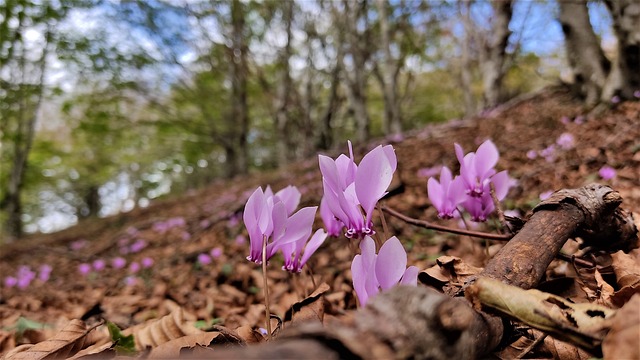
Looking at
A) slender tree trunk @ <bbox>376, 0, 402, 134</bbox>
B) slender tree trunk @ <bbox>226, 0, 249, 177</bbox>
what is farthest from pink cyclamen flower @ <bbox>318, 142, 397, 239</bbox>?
slender tree trunk @ <bbox>226, 0, 249, 177</bbox>

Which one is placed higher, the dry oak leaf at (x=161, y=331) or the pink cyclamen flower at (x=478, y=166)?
the pink cyclamen flower at (x=478, y=166)

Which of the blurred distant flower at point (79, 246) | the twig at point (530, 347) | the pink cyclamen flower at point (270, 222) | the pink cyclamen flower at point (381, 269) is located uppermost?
the pink cyclamen flower at point (270, 222)

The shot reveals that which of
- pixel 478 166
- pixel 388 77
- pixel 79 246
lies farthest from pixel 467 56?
pixel 478 166

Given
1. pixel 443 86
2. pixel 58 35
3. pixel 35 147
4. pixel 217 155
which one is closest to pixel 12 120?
pixel 35 147

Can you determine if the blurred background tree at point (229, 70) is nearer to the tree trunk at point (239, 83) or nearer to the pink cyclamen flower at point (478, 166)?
the tree trunk at point (239, 83)

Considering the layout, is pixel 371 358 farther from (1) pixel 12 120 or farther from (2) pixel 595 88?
(1) pixel 12 120

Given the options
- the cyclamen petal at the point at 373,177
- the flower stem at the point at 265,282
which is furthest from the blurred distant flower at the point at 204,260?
the cyclamen petal at the point at 373,177

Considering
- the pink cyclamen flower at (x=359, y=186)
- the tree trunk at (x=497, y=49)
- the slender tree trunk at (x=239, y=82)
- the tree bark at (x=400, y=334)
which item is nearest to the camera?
the tree bark at (x=400, y=334)
